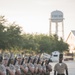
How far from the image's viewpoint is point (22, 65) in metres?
20.1

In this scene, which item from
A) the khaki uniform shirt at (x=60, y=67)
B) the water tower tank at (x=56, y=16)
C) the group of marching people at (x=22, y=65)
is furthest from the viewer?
the water tower tank at (x=56, y=16)

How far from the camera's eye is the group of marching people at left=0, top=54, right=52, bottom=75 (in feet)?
53.7

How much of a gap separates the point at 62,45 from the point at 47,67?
367ft

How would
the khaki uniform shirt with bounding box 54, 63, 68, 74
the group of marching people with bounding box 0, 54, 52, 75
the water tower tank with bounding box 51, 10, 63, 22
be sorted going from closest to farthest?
the khaki uniform shirt with bounding box 54, 63, 68, 74 < the group of marching people with bounding box 0, 54, 52, 75 < the water tower tank with bounding box 51, 10, 63, 22

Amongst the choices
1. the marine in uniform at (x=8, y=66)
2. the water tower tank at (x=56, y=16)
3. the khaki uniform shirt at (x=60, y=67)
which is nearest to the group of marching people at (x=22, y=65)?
the marine in uniform at (x=8, y=66)

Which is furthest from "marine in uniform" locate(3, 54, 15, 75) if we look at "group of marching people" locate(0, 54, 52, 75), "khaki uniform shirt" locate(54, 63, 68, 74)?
"khaki uniform shirt" locate(54, 63, 68, 74)

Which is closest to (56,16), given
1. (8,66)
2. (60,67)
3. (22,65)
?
(22,65)

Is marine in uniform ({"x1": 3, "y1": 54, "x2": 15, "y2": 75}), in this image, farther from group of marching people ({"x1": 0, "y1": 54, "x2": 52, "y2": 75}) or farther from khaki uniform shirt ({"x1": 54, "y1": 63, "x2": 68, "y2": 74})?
khaki uniform shirt ({"x1": 54, "y1": 63, "x2": 68, "y2": 74})

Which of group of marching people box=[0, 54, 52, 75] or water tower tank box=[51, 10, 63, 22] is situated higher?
water tower tank box=[51, 10, 63, 22]

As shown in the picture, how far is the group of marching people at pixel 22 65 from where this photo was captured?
16375 mm

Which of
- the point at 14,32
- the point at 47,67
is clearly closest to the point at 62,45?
the point at 14,32

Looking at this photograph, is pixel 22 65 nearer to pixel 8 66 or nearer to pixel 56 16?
pixel 8 66

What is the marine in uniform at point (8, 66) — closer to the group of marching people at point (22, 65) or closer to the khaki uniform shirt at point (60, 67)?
the group of marching people at point (22, 65)

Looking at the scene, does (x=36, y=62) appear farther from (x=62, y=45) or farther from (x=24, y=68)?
(x=62, y=45)
